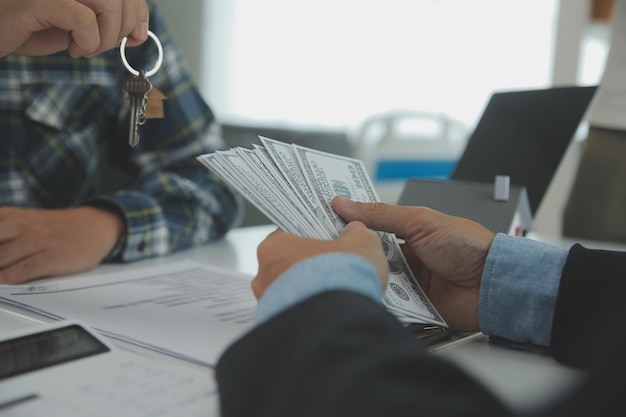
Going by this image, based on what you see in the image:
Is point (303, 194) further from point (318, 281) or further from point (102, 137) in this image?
point (102, 137)

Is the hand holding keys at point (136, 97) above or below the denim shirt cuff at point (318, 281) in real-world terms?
above

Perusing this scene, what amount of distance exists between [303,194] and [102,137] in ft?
2.54

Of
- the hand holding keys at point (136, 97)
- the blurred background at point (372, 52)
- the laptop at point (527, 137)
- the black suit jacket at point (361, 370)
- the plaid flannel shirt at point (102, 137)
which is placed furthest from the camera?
the blurred background at point (372, 52)

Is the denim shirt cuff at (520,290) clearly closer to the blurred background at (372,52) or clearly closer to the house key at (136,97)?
the house key at (136,97)

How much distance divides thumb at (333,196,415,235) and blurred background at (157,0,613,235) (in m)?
2.64

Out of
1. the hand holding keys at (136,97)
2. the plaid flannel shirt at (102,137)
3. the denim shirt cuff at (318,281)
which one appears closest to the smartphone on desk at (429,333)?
the denim shirt cuff at (318,281)

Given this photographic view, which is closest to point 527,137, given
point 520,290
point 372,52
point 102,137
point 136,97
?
point 520,290

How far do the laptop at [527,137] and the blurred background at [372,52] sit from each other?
224cm

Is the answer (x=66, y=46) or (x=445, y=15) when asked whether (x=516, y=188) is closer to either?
(x=66, y=46)

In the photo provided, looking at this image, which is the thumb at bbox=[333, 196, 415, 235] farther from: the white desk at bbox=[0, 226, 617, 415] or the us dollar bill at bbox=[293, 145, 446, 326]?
the white desk at bbox=[0, 226, 617, 415]

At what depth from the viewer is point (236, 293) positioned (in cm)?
76

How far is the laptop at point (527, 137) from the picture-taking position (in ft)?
3.29

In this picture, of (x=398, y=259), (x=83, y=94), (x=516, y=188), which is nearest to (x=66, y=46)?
(x=83, y=94)

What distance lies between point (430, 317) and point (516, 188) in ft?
1.11
